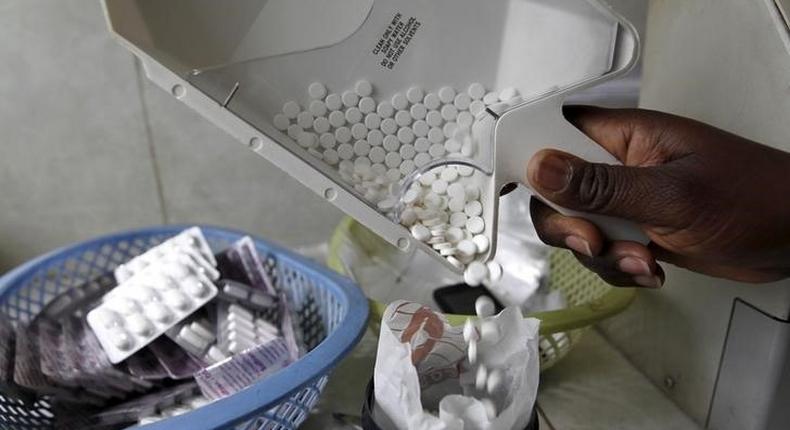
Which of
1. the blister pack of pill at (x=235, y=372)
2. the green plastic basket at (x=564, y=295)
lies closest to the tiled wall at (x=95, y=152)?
the green plastic basket at (x=564, y=295)

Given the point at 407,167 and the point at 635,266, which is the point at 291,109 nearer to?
the point at 407,167

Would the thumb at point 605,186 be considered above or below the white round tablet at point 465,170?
above

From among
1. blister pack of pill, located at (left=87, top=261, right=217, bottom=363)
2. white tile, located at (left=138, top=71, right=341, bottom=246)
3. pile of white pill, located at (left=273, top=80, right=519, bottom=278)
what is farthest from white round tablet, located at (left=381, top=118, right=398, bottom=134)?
white tile, located at (left=138, top=71, right=341, bottom=246)

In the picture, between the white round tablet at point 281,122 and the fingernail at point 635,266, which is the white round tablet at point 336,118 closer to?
the white round tablet at point 281,122

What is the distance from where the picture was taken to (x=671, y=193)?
37 cm

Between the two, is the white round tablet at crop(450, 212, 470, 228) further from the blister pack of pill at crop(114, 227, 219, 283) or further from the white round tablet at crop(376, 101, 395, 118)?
the blister pack of pill at crop(114, 227, 219, 283)

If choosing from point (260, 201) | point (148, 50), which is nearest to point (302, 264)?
point (260, 201)

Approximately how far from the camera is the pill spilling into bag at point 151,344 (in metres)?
0.47

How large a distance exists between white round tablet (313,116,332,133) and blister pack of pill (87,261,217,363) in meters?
0.20

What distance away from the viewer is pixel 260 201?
28.5 inches

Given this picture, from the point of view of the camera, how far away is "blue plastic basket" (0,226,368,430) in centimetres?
38

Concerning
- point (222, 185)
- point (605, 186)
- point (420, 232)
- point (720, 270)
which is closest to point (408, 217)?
point (420, 232)

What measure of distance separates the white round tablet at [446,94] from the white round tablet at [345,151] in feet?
0.20

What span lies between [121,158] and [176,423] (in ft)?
1.27
